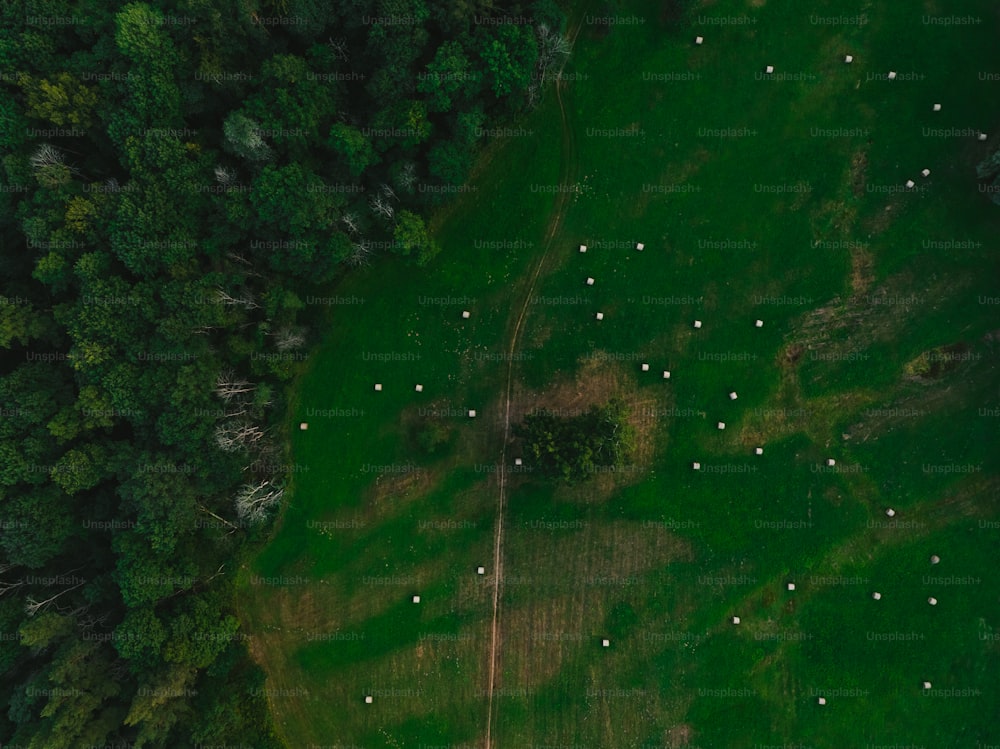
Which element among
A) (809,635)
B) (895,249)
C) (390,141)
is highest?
(390,141)

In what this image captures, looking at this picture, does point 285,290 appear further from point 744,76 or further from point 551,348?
point 744,76

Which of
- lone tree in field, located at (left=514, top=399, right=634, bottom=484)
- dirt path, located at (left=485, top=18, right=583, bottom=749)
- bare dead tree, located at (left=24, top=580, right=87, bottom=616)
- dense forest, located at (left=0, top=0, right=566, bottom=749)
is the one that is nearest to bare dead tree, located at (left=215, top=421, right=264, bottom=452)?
dense forest, located at (left=0, top=0, right=566, bottom=749)

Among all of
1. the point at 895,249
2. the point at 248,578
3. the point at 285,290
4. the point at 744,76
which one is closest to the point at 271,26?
the point at 285,290

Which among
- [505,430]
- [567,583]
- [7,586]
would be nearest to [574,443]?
[505,430]

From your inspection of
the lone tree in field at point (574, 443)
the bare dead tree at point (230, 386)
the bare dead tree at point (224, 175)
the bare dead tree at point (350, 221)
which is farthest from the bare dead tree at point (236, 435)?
the lone tree in field at point (574, 443)

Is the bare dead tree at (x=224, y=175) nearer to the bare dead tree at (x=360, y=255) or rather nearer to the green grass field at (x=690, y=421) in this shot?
the bare dead tree at (x=360, y=255)

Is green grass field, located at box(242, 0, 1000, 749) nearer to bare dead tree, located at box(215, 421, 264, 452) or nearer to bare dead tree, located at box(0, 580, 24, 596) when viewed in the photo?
bare dead tree, located at box(215, 421, 264, 452)
